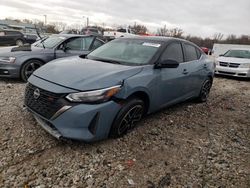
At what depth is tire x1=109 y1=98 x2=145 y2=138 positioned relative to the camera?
10.7ft

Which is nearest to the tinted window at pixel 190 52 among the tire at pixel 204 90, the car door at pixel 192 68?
the car door at pixel 192 68

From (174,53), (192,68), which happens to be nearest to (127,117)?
(174,53)

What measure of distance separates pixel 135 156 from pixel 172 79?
5.39ft

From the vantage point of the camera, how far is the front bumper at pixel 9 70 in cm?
611

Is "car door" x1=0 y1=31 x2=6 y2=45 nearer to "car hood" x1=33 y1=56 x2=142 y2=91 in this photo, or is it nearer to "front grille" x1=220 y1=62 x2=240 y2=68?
"front grille" x1=220 y1=62 x2=240 y2=68

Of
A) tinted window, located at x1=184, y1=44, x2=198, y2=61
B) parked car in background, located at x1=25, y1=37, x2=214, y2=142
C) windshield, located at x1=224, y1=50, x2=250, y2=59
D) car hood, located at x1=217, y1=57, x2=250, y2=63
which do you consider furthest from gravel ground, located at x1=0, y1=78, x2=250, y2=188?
windshield, located at x1=224, y1=50, x2=250, y2=59

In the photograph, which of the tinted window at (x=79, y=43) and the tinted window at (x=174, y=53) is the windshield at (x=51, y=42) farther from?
the tinted window at (x=174, y=53)

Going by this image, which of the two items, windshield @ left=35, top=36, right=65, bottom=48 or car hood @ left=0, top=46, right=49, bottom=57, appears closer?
car hood @ left=0, top=46, right=49, bottom=57

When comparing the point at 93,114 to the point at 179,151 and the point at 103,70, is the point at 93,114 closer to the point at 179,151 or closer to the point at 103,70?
the point at 103,70

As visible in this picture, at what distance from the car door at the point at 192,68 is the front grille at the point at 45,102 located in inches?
107

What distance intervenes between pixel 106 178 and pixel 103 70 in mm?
1486

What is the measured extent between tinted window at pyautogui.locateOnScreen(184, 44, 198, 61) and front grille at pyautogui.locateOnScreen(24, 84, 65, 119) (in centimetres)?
297

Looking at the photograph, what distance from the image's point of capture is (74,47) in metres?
7.34

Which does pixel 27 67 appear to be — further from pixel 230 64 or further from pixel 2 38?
pixel 2 38
